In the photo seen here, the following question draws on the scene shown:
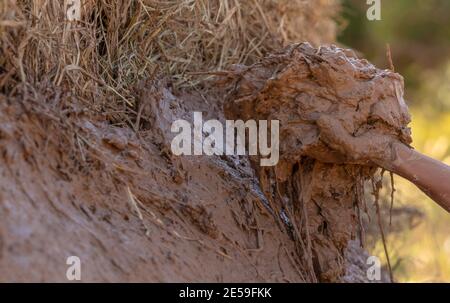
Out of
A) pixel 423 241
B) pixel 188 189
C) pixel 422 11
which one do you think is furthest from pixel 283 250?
pixel 422 11

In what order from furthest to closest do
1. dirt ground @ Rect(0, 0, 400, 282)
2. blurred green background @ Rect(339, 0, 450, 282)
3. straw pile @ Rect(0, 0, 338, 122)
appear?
blurred green background @ Rect(339, 0, 450, 282)
straw pile @ Rect(0, 0, 338, 122)
dirt ground @ Rect(0, 0, 400, 282)

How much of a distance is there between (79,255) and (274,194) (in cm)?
84

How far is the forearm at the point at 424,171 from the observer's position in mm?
2541

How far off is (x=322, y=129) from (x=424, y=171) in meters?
0.37

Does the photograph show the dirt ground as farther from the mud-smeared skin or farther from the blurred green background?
the blurred green background

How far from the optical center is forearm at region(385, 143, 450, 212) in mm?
2541

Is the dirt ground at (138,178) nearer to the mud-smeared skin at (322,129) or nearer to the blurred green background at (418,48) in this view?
the mud-smeared skin at (322,129)

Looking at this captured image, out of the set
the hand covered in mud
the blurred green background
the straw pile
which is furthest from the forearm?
the blurred green background

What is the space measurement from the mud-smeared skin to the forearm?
0.14 feet

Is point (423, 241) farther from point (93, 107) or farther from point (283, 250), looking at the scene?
point (93, 107)

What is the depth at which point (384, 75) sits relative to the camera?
2629mm

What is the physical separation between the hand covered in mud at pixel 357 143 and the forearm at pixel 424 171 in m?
0.03

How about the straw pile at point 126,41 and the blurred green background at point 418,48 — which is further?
the blurred green background at point 418,48

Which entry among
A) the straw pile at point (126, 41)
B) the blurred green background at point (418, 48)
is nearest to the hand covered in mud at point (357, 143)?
the straw pile at point (126, 41)
